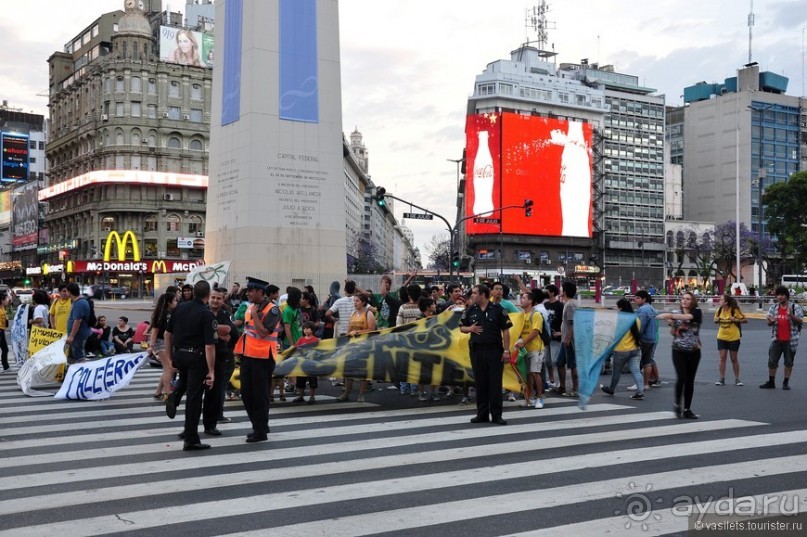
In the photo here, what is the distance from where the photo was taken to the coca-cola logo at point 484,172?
9825cm

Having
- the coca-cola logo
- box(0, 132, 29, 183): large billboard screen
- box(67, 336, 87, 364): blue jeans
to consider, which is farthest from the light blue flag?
the coca-cola logo

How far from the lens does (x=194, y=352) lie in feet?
27.9

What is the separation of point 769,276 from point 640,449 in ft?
342

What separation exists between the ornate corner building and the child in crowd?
244 ft

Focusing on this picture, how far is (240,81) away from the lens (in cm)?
2803

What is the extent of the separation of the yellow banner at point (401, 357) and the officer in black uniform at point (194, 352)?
3.37m

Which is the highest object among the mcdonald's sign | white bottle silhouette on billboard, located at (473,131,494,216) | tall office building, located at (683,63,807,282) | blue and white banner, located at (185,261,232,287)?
tall office building, located at (683,63,807,282)

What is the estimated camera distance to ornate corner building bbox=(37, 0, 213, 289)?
3307 inches

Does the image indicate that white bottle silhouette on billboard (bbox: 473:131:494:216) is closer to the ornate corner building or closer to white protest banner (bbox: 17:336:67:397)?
the ornate corner building

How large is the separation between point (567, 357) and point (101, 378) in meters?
7.74

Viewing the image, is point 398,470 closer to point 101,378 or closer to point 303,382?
point 303,382

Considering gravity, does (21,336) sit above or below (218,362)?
below

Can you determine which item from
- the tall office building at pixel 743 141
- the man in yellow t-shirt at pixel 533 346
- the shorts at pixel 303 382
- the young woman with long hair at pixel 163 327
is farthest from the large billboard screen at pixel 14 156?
the tall office building at pixel 743 141

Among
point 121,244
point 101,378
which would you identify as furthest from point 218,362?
point 121,244
